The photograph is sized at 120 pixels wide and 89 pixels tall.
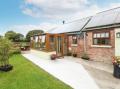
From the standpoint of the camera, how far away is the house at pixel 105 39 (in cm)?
1326

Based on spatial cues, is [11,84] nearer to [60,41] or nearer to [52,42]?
[60,41]

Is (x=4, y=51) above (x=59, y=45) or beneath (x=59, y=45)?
beneath

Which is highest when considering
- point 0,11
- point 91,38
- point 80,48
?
point 0,11

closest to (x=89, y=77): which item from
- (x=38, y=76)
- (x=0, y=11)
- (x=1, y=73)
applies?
(x=38, y=76)

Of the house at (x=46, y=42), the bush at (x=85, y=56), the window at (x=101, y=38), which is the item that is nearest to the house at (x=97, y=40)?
the window at (x=101, y=38)

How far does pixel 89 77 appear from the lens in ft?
30.8

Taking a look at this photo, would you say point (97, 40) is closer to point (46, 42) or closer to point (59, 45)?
point (59, 45)

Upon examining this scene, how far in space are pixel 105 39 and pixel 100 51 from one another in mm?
1297

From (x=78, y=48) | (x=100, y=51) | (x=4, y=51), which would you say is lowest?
(x=100, y=51)

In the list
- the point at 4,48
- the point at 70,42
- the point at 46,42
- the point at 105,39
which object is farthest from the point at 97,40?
the point at 46,42

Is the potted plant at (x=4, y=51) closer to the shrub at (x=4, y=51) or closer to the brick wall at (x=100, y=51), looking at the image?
the shrub at (x=4, y=51)

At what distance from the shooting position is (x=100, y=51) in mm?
14828

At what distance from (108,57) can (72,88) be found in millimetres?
7595

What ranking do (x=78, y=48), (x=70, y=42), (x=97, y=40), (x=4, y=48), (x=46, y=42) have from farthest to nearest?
(x=46, y=42)
(x=70, y=42)
(x=78, y=48)
(x=97, y=40)
(x=4, y=48)
